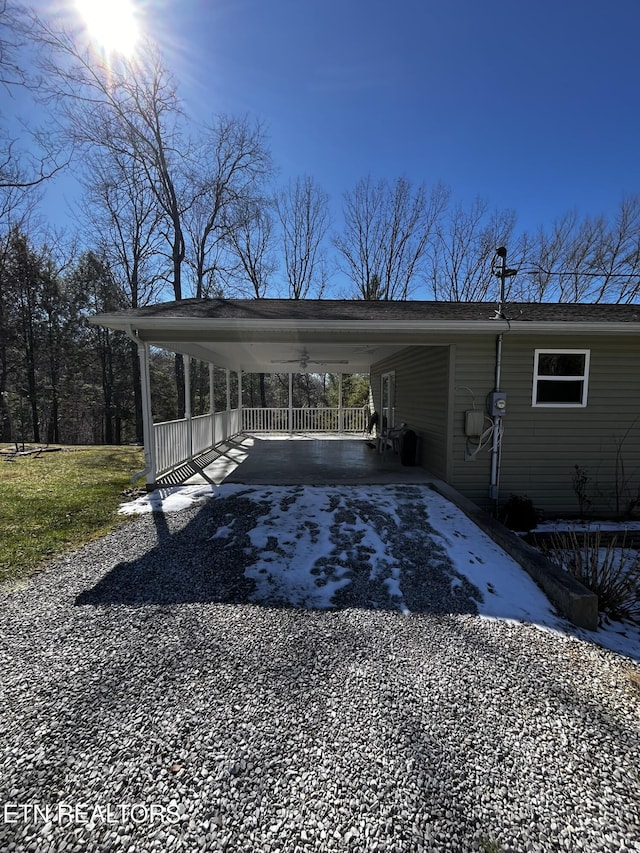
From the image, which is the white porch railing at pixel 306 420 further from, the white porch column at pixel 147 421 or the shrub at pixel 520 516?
the shrub at pixel 520 516

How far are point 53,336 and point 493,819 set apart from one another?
2133 cm

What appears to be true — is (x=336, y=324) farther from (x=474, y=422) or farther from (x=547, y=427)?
(x=547, y=427)

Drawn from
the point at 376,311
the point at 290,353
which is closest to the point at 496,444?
the point at 376,311

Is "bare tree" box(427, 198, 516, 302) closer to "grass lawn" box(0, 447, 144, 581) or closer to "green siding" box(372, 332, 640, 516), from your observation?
"green siding" box(372, 332, 640, 516)

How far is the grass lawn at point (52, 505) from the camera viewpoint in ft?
13.3

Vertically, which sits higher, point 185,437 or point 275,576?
point 185,437

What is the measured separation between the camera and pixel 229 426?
11.6 m

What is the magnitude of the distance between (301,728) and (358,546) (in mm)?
2233

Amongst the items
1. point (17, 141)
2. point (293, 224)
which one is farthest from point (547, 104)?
point (17, 141)

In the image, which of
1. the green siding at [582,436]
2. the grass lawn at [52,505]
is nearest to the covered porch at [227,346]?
the grass lawn at [52,505]

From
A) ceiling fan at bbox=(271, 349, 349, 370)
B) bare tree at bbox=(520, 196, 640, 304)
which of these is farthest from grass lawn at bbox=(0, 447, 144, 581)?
bare tree at bbox=(520, 196, 640, 304)

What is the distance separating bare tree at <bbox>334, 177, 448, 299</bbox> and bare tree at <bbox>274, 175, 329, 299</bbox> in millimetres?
1075

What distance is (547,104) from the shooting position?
931 cm

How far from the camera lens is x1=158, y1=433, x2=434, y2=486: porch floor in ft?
20.8
